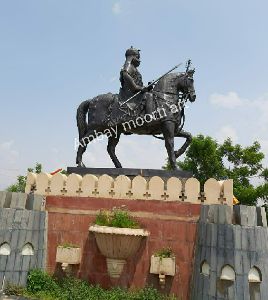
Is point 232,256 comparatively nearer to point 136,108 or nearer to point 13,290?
point 13,290

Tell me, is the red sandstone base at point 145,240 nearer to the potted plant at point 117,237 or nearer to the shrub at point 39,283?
the potted plant at point 117,237

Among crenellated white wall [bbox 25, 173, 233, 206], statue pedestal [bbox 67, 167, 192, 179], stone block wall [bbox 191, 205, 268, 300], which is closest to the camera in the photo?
→ stone block wall [bbox 191, 205, 268, 300]

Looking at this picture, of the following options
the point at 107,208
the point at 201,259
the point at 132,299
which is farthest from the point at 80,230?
the point at 201,259

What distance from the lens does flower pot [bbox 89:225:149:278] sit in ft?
23.0

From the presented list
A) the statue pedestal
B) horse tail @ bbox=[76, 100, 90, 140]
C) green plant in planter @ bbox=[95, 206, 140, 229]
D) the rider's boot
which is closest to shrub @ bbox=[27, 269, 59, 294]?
green plant in planter @ bbox=[95, 206, 140, 229]

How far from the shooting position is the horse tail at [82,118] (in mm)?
10117

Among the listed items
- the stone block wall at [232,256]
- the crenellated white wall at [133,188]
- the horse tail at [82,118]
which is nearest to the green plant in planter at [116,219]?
the crenellated white wall at [133,188]

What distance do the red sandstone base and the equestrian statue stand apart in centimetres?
165

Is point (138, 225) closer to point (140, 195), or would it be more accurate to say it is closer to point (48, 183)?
point (140, 195)

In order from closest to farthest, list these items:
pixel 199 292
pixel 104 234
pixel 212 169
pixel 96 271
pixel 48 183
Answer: pixel 199 292 < pixel 104 234 < pixel 96 271 < pixel 48 183 < pixel 212 169

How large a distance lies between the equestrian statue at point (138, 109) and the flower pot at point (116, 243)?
7.76 feet

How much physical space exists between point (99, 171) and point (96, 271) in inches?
101

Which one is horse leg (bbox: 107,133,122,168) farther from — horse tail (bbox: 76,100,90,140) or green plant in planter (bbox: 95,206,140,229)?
green plant in planter (bbox: 95,206,140,229)

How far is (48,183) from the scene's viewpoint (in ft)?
28.0
